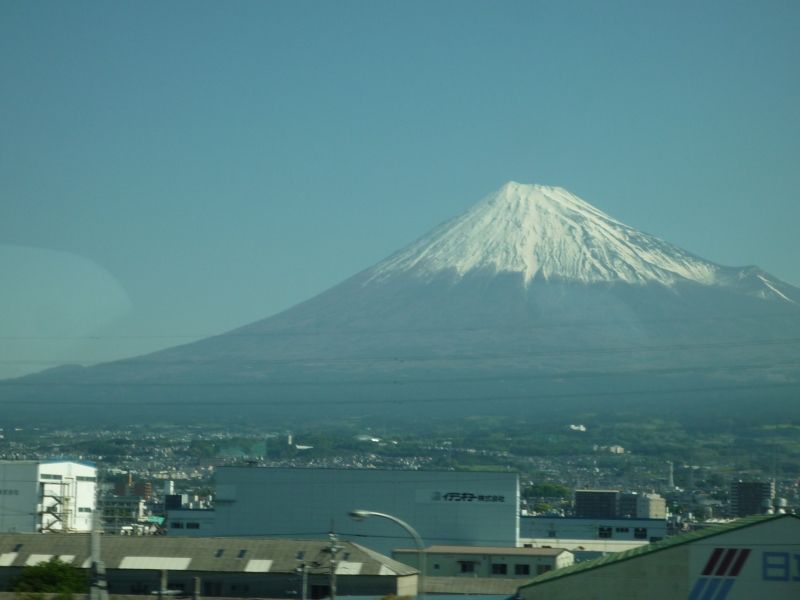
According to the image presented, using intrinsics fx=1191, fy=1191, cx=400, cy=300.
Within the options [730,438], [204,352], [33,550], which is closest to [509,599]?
[33,550]

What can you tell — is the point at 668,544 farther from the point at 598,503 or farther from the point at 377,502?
the point at 598,503

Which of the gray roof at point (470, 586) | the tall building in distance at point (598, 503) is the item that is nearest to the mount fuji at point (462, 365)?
the tall building in distance at point (598, 503)

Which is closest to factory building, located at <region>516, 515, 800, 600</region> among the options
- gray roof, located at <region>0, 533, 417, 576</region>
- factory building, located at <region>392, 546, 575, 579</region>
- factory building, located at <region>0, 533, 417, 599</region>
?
factory building, located at <region>0, 533, 417, 599</region>

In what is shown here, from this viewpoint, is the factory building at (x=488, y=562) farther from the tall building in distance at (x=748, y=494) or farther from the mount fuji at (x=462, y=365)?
the mount fuji at (x=462, y=365)

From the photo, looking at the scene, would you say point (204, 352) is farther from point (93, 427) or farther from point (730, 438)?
point (730, 438)

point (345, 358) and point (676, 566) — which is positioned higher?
point (345, 358)

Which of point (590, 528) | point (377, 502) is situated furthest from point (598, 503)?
point (377, 502)
